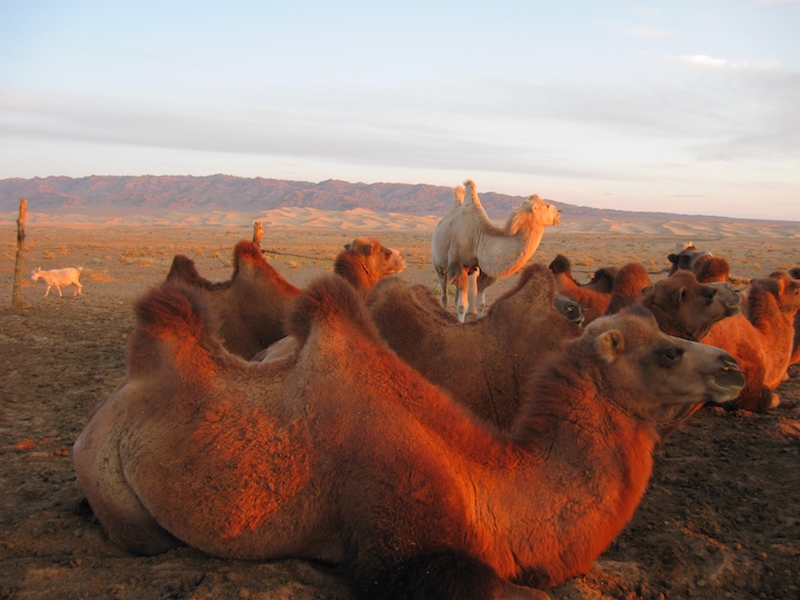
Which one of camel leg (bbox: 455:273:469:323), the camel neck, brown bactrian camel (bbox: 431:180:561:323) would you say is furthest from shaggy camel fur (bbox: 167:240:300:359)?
brown bactrian camel (bbox: 431:180:561:323)

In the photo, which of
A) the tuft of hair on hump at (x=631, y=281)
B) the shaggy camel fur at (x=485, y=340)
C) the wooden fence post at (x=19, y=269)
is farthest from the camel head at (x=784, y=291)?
the wooden fence post at (x=19, y=269)

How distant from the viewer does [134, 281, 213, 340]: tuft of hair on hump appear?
3.55 meters

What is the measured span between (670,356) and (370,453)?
1.67m

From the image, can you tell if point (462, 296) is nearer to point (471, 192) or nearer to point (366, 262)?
point (471, 192)

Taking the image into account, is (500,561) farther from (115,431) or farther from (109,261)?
(109,261)

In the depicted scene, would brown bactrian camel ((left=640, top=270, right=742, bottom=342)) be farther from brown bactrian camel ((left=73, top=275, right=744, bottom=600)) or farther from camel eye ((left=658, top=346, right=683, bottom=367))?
camel eye ((left=658, top=346, right=683, bottom=367))

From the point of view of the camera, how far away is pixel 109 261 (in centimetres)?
3225

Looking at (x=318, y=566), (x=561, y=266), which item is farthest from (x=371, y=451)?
(x=561, y=266)

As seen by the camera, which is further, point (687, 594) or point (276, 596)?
point (687, 594)

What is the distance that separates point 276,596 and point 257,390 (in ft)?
3.29

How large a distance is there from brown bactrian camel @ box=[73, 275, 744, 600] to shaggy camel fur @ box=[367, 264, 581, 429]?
127 centimetres

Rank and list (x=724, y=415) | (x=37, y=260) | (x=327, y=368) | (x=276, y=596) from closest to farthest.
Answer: (x=276, y=596) < (x=327, y=368) < (x=724, y=415) < (x=37, y=260)

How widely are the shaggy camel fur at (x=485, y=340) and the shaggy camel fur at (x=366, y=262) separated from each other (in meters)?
2.68

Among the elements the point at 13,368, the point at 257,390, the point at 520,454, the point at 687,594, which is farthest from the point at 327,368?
the point at 13,368
